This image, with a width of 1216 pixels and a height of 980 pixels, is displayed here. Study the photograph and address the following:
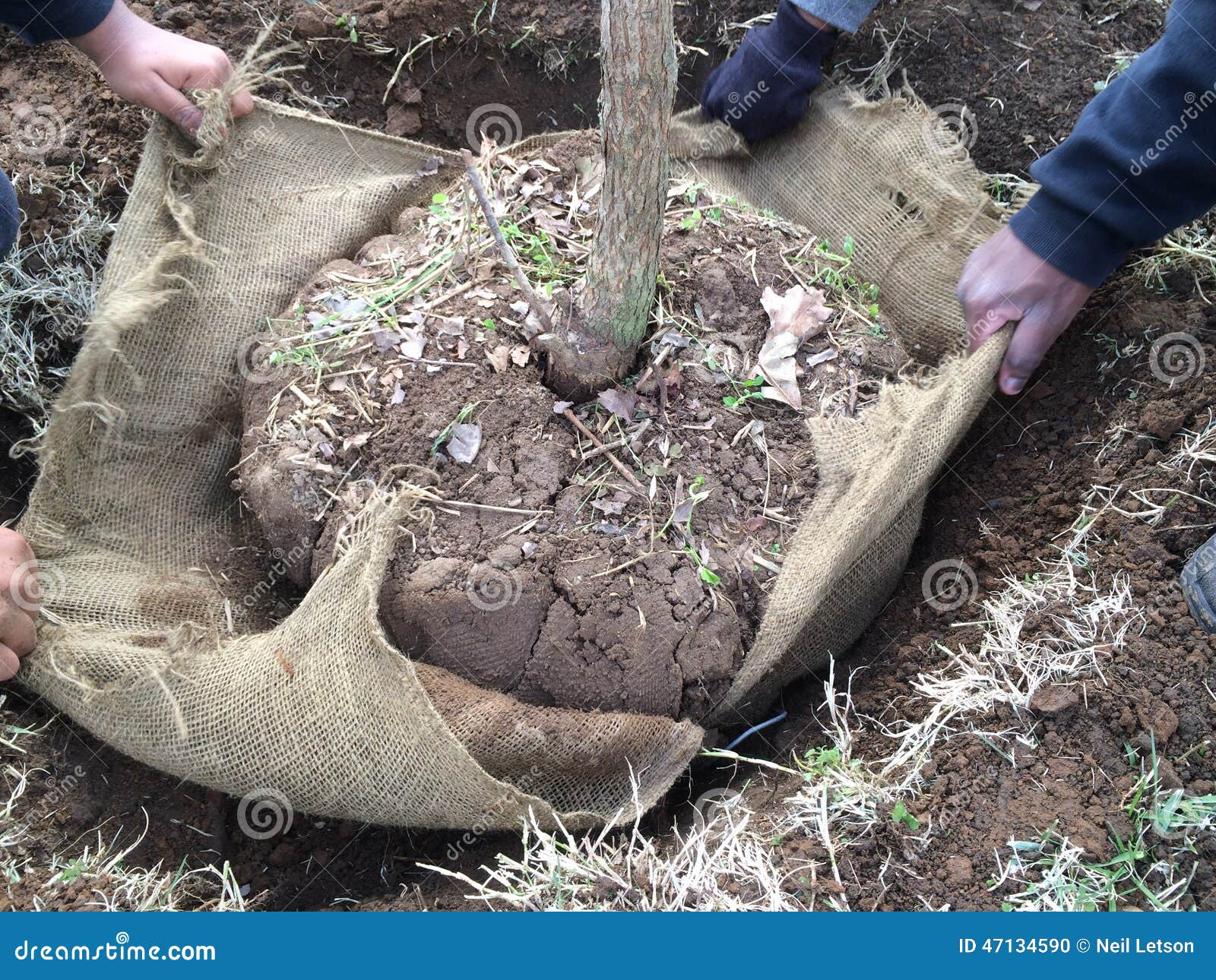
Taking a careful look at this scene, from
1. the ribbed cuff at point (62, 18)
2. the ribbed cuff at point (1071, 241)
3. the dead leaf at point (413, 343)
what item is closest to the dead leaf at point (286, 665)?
the dead leaf at point (413, 343)

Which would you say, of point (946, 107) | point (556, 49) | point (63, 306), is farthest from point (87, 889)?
point (946, 107)

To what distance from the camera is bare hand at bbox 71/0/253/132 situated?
183 cm

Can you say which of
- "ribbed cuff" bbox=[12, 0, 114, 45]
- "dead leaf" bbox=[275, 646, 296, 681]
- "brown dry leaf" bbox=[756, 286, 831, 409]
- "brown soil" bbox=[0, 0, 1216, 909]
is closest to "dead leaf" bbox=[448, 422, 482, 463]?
"dead leaf" bbox=[275, 646, 296, 681]

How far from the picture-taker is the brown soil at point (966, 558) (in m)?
1.37

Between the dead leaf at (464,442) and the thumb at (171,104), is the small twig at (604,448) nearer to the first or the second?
the dead leaf at (464,442)

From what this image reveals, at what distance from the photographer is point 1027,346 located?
1.76 metres

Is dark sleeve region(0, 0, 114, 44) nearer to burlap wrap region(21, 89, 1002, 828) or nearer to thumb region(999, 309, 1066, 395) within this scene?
burlap wrap region(21, 89, 1002, 828)

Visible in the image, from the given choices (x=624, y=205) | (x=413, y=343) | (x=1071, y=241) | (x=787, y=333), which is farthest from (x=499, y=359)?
(x=1071, y=241)

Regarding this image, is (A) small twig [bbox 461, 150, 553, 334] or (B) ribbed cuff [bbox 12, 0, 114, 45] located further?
(B) ribbed cuff [bbox 12, 0, 114, 45]

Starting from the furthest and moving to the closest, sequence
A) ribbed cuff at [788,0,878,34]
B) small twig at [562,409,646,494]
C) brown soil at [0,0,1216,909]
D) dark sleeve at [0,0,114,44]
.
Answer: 1. ribbed cuff at [788,0,878,34]
2. dark sleeve at [0,0,114,44]
3. small twig at [562,409,646,494]
4. brown soil at [0,0,1216,909]

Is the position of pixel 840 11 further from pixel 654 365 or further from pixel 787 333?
pixel 654 365

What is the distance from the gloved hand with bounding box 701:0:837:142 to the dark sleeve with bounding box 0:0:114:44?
1334 mm

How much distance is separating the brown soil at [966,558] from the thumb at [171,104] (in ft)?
1.16

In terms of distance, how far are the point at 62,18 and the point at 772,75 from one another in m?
1.50
